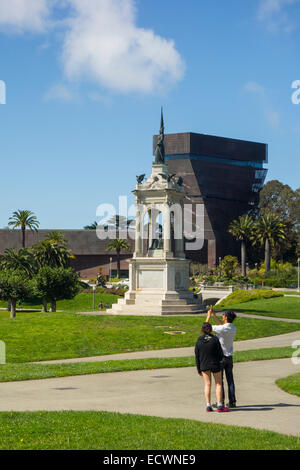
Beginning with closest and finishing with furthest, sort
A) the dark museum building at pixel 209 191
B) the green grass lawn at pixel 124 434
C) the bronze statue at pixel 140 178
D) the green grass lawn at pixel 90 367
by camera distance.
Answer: the green grass lawn at pixel 124 434 < the green grass lawn at pixel 90 367 < the bronze statue at pixel 140 178 < the dark museum building at pixel 209 191

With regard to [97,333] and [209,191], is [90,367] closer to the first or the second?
[97,333]

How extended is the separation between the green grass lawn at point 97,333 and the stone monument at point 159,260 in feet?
17.6

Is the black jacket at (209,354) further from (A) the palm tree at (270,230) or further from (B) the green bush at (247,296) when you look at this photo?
Answer: (A) the palm tree at (270,230)

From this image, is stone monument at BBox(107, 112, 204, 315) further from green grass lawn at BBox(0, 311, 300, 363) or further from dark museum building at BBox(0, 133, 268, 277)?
dark museum building at BBox(0, 133, 268, 277)

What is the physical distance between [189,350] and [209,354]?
14.4 meters

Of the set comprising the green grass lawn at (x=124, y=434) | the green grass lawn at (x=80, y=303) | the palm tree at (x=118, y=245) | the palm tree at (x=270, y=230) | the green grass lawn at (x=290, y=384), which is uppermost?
the palm tree at (x=270, y=230)

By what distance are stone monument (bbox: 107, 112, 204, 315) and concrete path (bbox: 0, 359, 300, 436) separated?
23179 mm

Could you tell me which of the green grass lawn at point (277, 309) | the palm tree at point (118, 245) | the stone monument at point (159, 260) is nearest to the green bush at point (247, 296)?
the green grass lawn at point (277, 309)

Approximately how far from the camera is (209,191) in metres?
134

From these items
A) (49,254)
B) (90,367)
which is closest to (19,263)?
(49,254)

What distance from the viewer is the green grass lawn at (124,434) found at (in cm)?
930

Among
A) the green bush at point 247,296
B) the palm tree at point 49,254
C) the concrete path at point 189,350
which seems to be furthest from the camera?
the palm tree at point 49,254

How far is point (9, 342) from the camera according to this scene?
27031 millimetres
